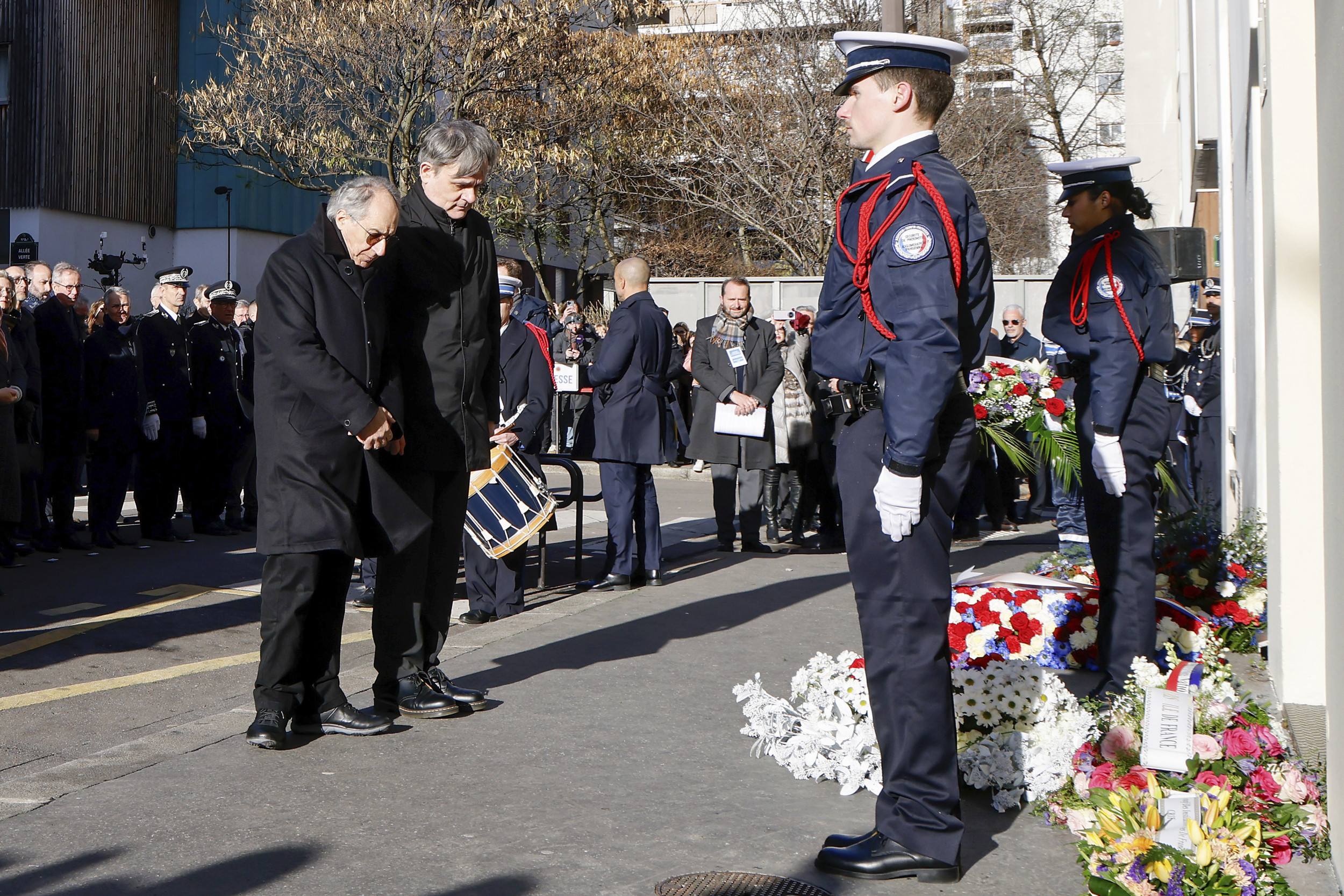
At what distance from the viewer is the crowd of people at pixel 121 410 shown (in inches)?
403

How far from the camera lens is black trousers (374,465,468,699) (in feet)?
17.2

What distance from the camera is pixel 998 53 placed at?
123 feet

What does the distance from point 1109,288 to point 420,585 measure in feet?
9.36

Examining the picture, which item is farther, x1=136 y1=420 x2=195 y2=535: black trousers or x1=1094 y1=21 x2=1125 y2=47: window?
x1=1094 y1=21 x2=1125 y2=47: window

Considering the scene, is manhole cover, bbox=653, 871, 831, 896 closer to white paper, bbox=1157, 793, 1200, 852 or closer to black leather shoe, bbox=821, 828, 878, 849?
black leather shoe, bbox=821, 828, 878, 849

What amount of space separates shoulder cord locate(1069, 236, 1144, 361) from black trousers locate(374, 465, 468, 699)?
8.06 ft

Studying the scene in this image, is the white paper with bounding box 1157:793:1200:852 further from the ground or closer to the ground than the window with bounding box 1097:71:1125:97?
closer to the ground

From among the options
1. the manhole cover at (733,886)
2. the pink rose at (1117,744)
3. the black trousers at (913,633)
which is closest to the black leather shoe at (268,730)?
the manhole cover at (733,886)

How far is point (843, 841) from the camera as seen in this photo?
12.4ft

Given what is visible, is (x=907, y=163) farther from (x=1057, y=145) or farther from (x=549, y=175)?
(x=1057, y=145)

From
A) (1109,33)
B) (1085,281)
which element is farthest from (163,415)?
(1109,33)

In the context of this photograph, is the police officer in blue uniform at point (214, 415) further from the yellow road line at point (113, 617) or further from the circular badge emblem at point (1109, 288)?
the circular badge emblem at point (1109, 288)

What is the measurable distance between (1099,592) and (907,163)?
8.25 feet

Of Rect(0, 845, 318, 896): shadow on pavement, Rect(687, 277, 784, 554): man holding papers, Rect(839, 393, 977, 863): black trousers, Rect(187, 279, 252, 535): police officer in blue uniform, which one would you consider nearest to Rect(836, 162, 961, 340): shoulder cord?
Rect(839, 393, 977, 863): black trousers
